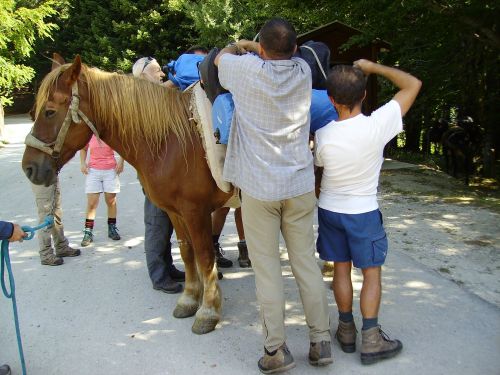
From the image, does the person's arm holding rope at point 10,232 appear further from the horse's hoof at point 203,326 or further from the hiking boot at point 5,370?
the horse's hoof at point 203,326

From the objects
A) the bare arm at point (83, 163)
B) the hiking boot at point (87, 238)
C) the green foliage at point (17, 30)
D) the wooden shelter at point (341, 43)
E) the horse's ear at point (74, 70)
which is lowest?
the hiking boot at point (87, 238)

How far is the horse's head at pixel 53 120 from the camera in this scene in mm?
2756

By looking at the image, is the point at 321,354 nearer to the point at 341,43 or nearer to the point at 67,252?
the point at 67,252

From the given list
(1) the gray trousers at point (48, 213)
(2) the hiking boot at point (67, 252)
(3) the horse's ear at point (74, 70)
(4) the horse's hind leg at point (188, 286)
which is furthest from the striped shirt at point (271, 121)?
(2) the hiking boot at point (67, 252)

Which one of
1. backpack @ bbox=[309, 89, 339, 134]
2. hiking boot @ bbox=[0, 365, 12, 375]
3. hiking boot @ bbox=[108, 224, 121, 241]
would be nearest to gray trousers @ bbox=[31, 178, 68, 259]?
hiking boot @ bbox=[108, 224, 121, 241]

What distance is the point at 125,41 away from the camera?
24453 millimetres

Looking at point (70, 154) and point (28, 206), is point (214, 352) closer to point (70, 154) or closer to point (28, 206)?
point (70, 154)

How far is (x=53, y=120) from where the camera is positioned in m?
2.77

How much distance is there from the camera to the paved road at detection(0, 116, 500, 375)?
276cm

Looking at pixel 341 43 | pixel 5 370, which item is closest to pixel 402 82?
pixel 5 370

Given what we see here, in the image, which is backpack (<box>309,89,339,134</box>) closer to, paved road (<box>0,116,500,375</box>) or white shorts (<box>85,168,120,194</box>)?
paved road (<box>0,116,500,375</box>)

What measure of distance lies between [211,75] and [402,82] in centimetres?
114

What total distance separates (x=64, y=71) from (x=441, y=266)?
3534 millimetres

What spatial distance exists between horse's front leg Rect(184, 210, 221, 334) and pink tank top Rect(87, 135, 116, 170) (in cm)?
249
